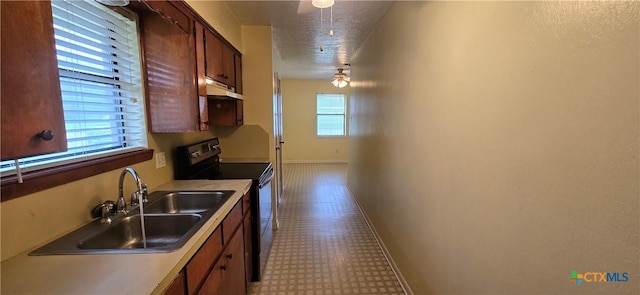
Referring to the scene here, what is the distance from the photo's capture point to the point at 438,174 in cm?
160

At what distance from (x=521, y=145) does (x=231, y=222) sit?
149 centimetres

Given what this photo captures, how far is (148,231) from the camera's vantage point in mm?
1441

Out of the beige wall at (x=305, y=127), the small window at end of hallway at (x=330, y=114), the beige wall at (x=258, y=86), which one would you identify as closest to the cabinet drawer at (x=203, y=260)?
the beige wall at (x=258, y=86)

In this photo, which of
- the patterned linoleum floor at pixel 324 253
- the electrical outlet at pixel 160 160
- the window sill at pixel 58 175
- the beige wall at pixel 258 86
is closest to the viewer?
the window sill at pixel 58 175

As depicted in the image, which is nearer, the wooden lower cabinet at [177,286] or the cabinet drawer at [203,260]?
the wooden lower cabinet at [177,286]

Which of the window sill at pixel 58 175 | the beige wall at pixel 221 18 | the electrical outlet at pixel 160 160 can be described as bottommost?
the electrical outlet at pixel 160 160

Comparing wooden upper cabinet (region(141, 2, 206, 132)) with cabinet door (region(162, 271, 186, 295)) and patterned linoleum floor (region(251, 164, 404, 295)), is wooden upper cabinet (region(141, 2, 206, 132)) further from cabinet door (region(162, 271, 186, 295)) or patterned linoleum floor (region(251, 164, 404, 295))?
patterned linoleum floor (region(251, 164, 404, 295))

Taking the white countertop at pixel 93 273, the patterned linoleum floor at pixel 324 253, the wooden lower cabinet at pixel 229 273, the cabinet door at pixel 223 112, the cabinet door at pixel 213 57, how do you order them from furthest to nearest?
the cabinet door at pixel 223 112 → the patterned linoleum floor at pixel 324 253 → the cabinet door at pixel 213 57 → the wooden lower cabinet at pixel 229 273 → the white countertop at pixel 93 273

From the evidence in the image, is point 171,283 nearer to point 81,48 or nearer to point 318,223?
point 81,48

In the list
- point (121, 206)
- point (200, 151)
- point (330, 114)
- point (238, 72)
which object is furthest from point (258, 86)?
point (330, 114)

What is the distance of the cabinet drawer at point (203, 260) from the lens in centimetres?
105

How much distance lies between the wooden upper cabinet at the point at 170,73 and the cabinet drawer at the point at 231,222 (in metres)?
0.64

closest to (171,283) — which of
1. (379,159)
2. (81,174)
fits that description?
(81,174)

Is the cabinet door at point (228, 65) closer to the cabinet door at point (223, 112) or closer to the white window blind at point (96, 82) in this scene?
the cabinet door at point (223, 112)
